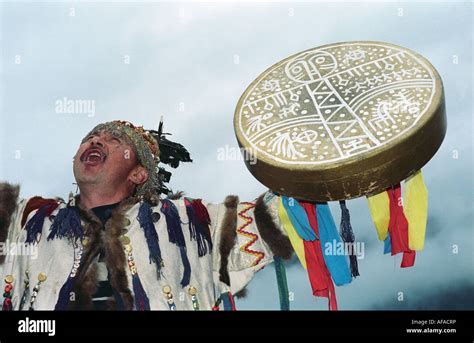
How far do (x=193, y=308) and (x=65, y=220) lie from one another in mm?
978

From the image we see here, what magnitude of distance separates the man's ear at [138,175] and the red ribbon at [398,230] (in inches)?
62.7

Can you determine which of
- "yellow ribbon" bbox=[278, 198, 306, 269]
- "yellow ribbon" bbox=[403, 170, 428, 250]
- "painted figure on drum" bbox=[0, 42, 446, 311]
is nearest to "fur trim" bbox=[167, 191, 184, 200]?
"painted figure on drum" bbox=[0, 42, 446, 311]

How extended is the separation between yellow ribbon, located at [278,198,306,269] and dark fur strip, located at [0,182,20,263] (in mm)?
1679

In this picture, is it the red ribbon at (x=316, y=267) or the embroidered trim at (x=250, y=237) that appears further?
the embroidered trim at (x=250, y=237)

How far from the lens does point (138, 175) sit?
21.1 ft

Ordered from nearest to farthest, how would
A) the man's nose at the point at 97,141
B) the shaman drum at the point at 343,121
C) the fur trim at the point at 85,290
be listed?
1. the shaman drum at the point at 343,121
2. the fur trim at the point at 85,290
3. the man's nose at the point at 97,141

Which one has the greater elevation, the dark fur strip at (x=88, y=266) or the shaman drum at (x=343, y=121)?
the shaman drum at (x=343, y=121)

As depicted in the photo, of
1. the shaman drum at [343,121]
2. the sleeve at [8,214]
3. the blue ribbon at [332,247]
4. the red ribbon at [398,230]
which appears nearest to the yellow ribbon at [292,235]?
the blue ribbon at [332,247]

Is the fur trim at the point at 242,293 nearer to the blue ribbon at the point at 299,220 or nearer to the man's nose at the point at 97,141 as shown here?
the blue ribbon at the point at 299,220

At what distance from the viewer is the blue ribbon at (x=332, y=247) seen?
5.95 metres

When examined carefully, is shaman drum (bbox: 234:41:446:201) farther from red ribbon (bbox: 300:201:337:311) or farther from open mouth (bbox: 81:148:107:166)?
open mouth (bbox: 81:148:107:166)

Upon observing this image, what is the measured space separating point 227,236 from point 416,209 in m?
1.19
